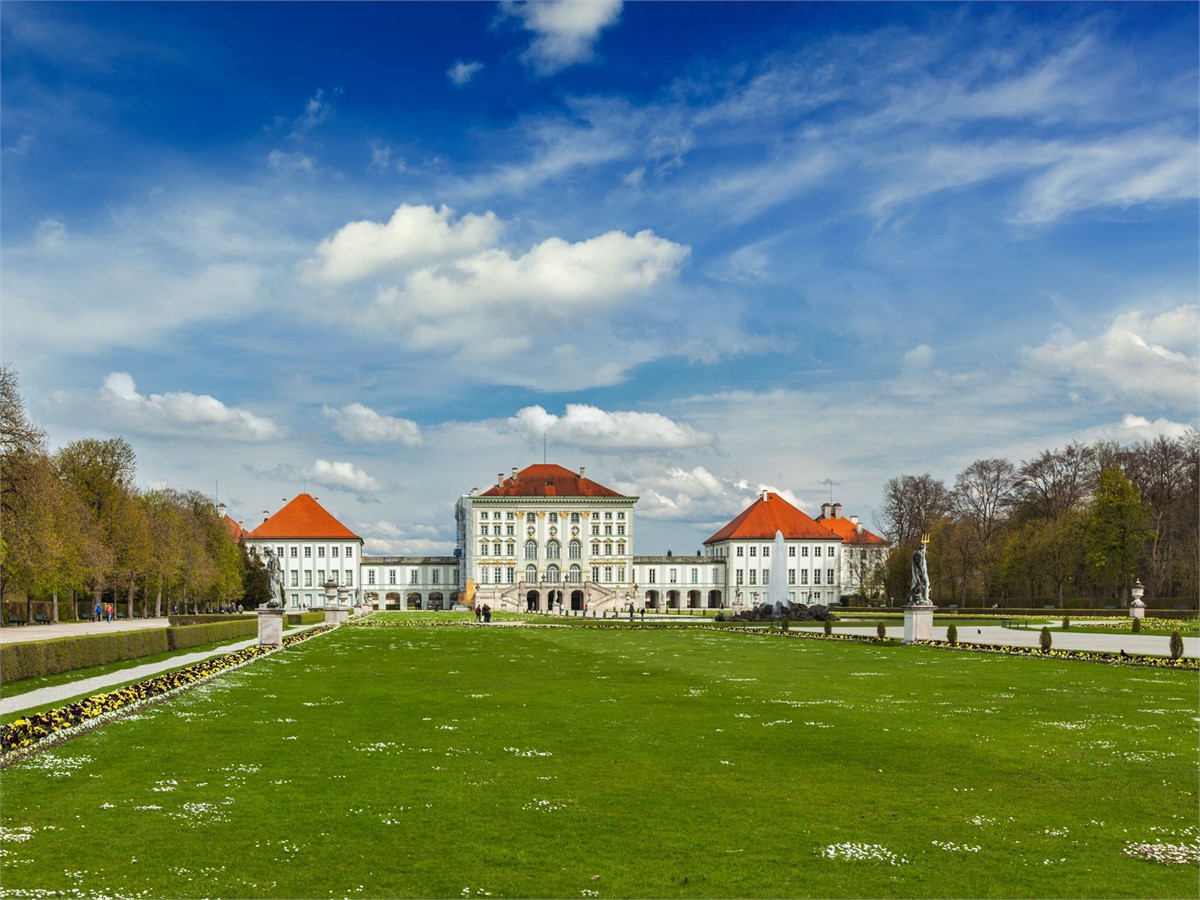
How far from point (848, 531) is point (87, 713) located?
385ft

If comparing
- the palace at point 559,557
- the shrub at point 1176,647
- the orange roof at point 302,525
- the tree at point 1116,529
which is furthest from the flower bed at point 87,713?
the orange roof at point 302,525

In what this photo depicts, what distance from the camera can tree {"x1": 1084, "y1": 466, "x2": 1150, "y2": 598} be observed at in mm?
62875

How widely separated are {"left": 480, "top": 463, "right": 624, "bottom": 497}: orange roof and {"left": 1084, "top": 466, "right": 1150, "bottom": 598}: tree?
5707cm

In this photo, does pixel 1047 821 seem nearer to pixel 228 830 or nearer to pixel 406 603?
pixel 228 830

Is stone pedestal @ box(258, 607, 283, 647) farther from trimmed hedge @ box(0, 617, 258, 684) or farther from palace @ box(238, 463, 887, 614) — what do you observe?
palace @ box(238, 463, 887, 614)

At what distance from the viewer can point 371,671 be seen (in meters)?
23.0

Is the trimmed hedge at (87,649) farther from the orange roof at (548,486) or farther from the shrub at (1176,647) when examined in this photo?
the orange roof at (548,486)

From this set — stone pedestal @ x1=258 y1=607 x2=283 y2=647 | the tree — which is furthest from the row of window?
stone pedestal @ x1=258 y1=607 x2=283 y2=647

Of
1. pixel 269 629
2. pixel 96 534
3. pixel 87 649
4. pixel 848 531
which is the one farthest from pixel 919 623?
pixel 848 531

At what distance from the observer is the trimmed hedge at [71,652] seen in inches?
843

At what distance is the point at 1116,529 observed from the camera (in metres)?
63.2

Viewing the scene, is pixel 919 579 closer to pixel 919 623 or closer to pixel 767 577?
pixel 919 623

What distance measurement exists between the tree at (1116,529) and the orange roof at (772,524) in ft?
169

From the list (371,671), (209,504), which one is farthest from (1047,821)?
(209,504)
